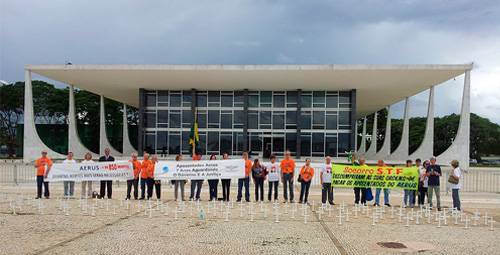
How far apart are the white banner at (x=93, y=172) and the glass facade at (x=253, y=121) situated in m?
21.9

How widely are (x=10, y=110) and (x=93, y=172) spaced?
52.3 m

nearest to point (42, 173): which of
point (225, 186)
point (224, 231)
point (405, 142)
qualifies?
point (225, 186)

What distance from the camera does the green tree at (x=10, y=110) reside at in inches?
2021

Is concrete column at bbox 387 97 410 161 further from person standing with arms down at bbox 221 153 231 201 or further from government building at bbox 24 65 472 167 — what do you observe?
person standing with arms down at bbox 221 153 231 201

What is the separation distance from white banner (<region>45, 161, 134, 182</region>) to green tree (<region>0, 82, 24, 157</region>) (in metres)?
47.2

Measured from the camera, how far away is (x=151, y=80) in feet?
98.9

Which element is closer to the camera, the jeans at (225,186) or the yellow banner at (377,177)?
the yellow banner at (377,177)

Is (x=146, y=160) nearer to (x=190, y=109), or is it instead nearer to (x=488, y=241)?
(x=488, y=241)

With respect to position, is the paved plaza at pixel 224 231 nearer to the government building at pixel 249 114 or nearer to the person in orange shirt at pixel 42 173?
the person in orange shirt at pixel 42 173

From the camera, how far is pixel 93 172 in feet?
38.5

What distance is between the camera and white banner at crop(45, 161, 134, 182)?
1155 cm

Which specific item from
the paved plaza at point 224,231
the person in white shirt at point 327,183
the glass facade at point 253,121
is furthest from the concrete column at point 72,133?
the person in white shirt at point 327,183

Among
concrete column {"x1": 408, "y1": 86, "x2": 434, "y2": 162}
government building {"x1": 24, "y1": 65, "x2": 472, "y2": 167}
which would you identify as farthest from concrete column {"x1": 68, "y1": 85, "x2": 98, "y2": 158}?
concrete column {"x1": 408, "y1": 86, "x2": 434, "y2": 162}

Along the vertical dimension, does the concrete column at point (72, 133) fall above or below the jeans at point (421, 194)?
above
